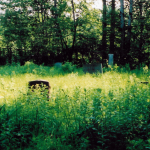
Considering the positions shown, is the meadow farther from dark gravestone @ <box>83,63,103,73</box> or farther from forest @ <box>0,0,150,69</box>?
forest @ <box>0,0,150,69</box>

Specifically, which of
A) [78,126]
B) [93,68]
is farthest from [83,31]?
[78,126]

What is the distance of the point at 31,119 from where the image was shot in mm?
3977

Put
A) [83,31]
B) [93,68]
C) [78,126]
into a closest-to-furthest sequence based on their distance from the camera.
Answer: [78,126] < [93,68] < [83,31]

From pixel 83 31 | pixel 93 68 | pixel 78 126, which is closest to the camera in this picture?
pixel 78 126

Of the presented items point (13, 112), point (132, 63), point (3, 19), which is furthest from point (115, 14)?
point (13, 112)

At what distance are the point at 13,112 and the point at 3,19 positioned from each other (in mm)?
20626

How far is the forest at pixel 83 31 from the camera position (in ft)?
47.6

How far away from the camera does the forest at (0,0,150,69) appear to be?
14500mm

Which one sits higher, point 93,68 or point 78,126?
point 93,68

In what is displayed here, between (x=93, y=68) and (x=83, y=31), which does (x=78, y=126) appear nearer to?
(x=93, y=68)

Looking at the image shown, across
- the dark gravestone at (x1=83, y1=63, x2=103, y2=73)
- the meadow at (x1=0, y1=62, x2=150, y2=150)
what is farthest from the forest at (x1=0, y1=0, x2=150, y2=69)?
the meadow at (x1=0, y1=62, x2=150, y2=150)

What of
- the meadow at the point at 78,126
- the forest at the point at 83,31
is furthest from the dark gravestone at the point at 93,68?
the meadow at the point at 78,126

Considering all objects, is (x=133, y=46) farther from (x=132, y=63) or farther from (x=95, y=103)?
(x=95, y=103)

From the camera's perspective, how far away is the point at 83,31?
1884 cm
